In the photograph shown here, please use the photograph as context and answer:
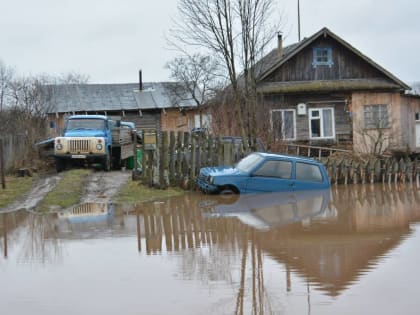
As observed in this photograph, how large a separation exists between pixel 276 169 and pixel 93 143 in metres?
8.18

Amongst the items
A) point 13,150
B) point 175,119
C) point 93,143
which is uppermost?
point 175,119

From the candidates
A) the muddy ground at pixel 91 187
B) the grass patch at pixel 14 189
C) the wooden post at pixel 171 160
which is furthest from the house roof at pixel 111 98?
the wooden post at pixel 171 160

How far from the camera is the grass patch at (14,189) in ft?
53.7

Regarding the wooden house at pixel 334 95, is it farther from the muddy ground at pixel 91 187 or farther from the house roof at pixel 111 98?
the house roof at pixel 111 98

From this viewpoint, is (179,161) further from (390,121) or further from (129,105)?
(129,105)

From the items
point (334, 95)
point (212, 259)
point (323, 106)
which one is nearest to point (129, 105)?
point (323, 106)

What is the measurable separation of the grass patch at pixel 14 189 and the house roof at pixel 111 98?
20933mm

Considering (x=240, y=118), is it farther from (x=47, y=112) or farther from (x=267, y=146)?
(x=47, y=112)

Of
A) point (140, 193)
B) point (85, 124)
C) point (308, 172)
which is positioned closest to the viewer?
point (140, 193)

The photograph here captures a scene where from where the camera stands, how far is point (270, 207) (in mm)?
15039

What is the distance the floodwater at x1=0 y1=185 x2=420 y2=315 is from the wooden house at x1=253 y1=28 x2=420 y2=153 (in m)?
16.0

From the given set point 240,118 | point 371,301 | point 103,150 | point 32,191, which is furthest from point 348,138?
point 371,301

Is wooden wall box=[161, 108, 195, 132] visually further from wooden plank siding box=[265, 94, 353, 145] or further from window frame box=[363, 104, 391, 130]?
window frame box=[363, 104, 391, 130]

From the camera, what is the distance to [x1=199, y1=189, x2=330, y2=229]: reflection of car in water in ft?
43.1
